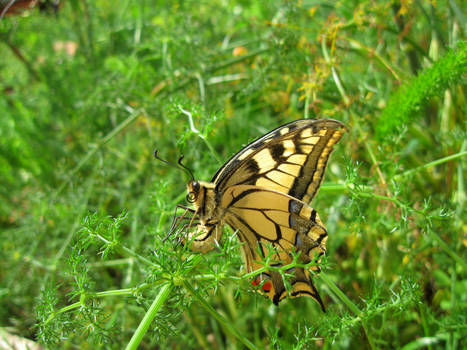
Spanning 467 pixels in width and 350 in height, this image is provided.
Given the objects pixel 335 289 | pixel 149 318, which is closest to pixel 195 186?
pixel 149 318

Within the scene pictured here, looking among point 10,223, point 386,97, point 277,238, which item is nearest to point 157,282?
point 277,238

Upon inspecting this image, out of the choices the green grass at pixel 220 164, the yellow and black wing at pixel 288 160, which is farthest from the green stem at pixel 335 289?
the yellow and black wing at pixel 288 160

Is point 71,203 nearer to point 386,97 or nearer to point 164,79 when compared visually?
point 164,79

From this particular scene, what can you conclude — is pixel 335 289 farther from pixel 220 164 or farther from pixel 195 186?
pixel 220 164

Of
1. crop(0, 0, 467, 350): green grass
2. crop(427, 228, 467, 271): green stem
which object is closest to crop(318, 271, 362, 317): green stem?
crop(0, 0, 467, 350): green grass

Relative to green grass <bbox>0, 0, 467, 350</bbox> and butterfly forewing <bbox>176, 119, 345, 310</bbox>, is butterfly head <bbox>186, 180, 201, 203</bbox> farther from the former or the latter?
green grass <bbox>0, 0, 467, 350</bbox>
